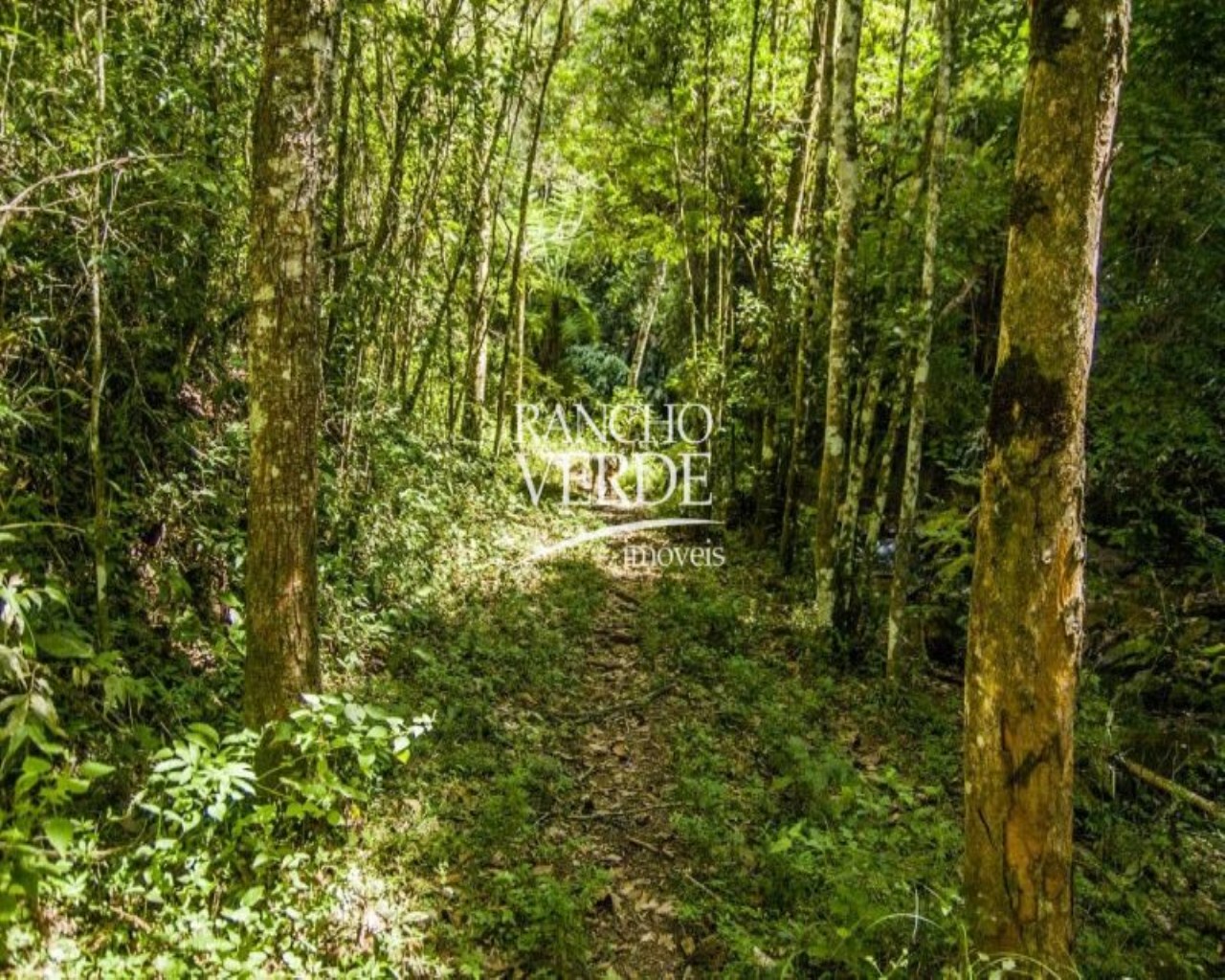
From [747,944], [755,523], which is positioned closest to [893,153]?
[755,523]

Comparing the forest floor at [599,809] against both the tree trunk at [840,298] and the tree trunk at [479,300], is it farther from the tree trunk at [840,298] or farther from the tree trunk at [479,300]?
the tree trunk at [479,300]

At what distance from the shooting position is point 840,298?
7.47 metres

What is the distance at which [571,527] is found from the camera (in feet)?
39.4

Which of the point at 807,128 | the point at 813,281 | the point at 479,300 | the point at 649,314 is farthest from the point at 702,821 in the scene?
the point at 649,314

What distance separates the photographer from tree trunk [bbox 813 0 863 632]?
7055 mm

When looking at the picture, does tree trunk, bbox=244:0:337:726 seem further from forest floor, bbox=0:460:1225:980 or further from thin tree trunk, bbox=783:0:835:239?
thin tree trunk, bbox=783:0:835:239

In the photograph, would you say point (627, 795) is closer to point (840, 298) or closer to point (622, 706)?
point (622, 706)

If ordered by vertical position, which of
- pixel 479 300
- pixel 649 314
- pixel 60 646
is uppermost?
pixel 649 314

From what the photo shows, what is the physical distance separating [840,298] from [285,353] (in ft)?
18.1

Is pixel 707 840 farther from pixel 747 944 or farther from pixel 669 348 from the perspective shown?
pixel 669 348

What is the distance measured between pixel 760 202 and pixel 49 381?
13.8m

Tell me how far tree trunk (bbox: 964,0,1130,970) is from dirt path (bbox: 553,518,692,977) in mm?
1634

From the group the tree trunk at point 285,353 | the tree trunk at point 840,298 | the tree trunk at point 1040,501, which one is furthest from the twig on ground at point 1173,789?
the tree trunk at point 285,353

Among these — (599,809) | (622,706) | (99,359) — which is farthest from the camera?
(622,706)
